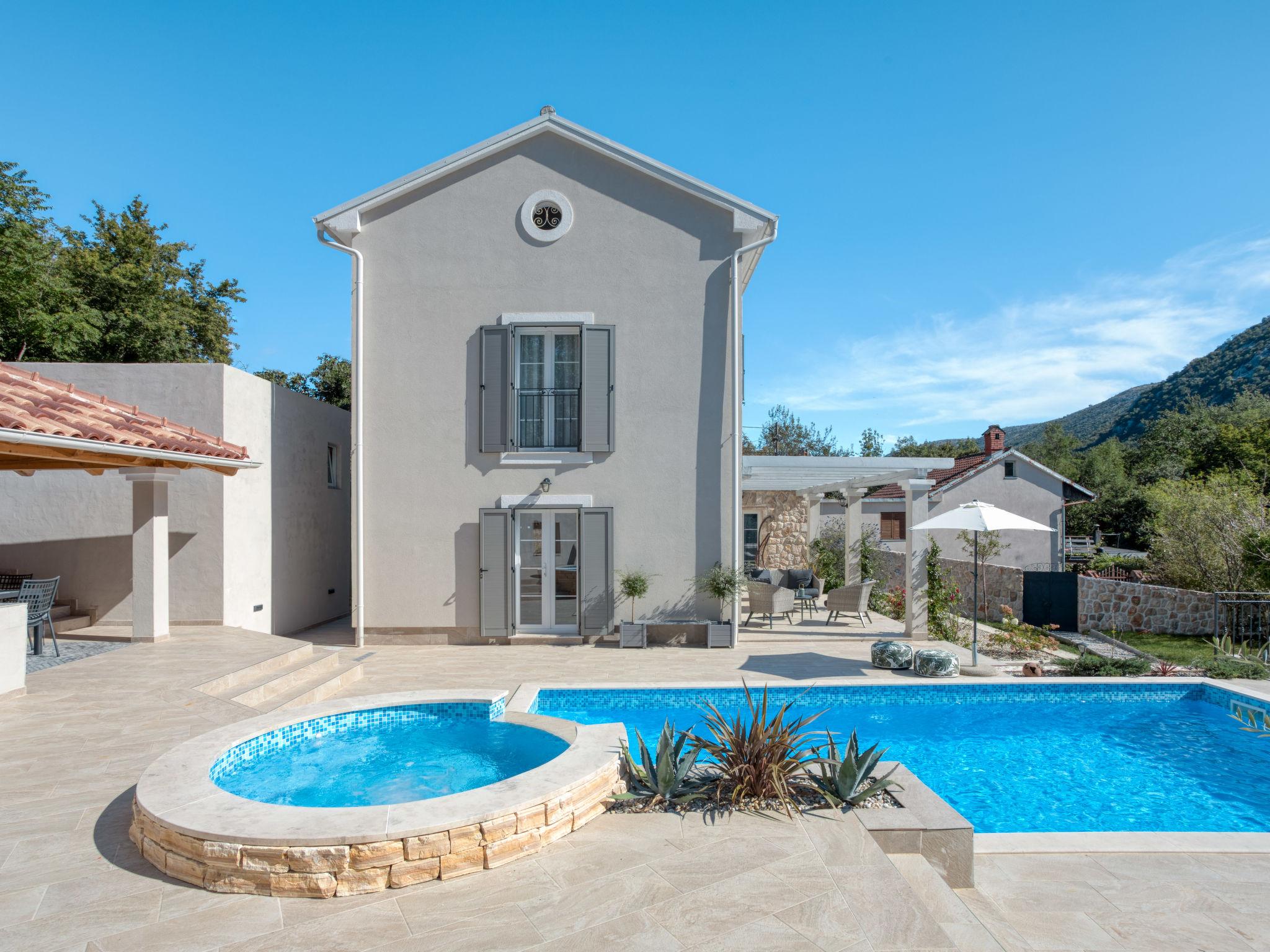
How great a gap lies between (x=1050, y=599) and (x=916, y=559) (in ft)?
18.5

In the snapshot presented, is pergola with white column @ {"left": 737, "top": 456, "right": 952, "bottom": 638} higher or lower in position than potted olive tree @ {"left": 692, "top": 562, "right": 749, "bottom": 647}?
higher

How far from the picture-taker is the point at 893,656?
1043cm

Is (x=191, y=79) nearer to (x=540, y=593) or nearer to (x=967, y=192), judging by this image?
(x=540, y=593)

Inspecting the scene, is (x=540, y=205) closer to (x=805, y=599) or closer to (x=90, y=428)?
(x=90, y=428)

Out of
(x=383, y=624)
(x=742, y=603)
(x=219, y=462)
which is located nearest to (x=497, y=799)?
(x=219, y=462)

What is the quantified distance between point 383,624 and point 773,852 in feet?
31.7

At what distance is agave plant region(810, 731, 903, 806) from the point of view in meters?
4.96

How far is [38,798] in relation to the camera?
4.95 metres

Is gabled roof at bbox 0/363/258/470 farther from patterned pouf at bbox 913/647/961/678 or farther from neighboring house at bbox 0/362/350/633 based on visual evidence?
patterned pouf at bbox 913/647/961/678

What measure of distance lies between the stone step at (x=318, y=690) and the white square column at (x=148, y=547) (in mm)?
2709

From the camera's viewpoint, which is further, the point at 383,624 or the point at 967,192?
the point at 967,192

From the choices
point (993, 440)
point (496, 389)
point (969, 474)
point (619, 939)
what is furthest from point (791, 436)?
point (619, 939)

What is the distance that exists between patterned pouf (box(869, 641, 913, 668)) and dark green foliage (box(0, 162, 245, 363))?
20366 millimetres

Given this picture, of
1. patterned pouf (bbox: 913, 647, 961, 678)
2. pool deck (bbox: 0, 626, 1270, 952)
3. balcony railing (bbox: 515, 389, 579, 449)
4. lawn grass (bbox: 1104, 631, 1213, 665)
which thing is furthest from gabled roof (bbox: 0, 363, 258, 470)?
lawn grass (bbox: 1104, 631, 1213, 665)
